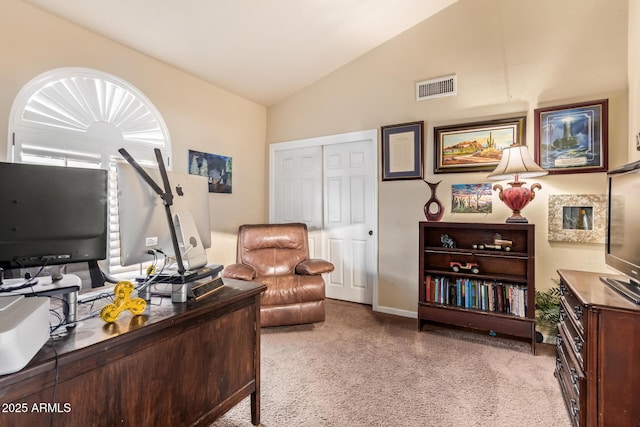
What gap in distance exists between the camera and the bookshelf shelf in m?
2.61

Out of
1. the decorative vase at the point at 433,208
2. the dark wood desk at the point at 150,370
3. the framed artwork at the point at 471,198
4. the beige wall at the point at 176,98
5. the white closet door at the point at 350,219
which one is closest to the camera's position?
the dark wood desk at the point at 150,370

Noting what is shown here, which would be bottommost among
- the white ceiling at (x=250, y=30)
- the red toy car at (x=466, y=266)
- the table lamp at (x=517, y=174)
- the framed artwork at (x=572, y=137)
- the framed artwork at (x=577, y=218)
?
the red toy car at (x=466, y=266)

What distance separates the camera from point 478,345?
2.68 m

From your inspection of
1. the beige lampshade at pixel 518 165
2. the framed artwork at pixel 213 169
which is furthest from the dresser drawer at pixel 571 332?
the framed artwork at pixel 213 169

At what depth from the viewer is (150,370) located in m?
1.19

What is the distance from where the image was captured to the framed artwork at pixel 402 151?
3.35 m

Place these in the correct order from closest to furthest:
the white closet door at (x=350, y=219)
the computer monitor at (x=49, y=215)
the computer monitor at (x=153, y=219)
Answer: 1. the computer monitor at (x=49, y=215)
2. the computer monitor at (x=153, y=219)
3. the white closet door at (x=350, y=219)

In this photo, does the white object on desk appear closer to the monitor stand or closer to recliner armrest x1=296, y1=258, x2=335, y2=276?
the monitor stand

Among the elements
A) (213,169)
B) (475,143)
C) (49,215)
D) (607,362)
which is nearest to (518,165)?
(475,143)

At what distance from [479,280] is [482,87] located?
1.88 metres

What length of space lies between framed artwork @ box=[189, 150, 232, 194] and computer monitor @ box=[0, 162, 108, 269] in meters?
2.23

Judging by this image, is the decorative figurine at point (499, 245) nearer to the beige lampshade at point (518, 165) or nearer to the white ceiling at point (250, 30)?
the beige lampshade at point (518, 165)

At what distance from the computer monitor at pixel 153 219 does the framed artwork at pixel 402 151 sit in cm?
242

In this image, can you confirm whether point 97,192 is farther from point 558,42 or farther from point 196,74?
point 558,42
